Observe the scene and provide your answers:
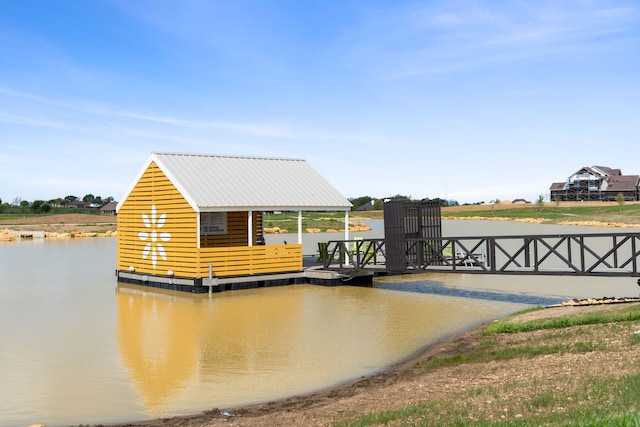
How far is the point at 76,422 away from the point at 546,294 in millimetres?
16855

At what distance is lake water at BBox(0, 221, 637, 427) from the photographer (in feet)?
35.6

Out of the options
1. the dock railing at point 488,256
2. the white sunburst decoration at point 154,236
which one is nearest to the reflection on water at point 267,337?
the dock railing at point 488,256

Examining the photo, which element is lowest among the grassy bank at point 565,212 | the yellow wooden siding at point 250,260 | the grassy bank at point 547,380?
the grassy bank at point 547,380

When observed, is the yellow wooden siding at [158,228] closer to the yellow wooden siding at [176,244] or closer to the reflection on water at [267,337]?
the yellow wooden siding at [176,244]

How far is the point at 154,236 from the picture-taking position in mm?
26047

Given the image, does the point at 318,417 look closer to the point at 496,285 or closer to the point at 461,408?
the point at 461,408

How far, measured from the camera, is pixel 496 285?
995 inches

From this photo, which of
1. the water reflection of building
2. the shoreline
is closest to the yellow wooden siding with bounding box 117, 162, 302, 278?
the water reflection of building

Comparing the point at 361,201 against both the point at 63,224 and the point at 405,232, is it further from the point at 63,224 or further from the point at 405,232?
the point at 405,232

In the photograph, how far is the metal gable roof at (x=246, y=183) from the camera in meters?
24.7

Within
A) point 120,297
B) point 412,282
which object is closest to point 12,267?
point 120,297

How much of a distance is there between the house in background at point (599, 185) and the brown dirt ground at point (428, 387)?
115989mm

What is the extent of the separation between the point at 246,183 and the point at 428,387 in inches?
720

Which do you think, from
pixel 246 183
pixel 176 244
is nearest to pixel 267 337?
pixel 176 244
